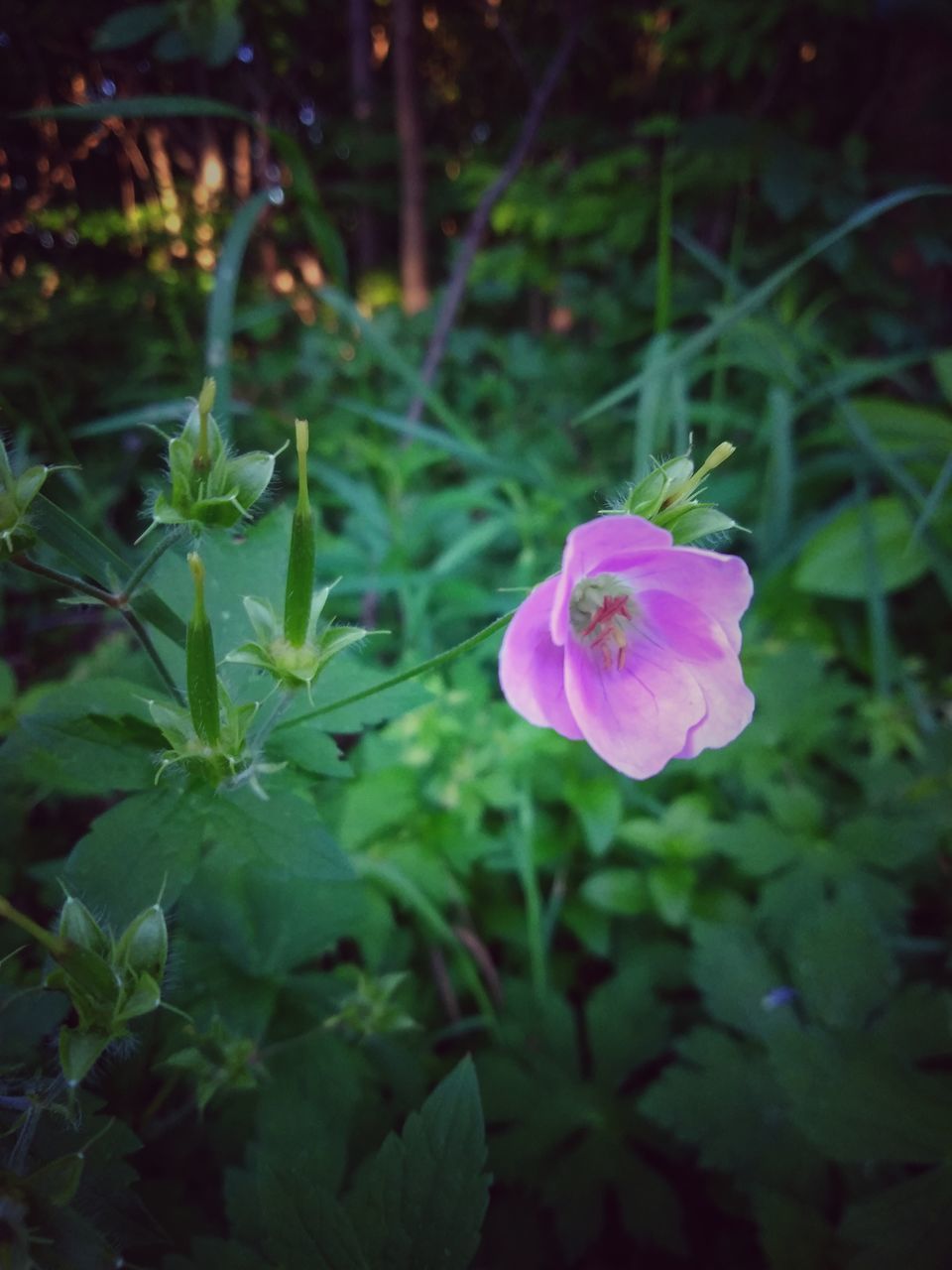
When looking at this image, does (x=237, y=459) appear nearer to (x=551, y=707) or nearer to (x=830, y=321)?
(x=551, y=707)

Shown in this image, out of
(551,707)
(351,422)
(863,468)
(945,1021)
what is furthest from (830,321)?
(551,707)

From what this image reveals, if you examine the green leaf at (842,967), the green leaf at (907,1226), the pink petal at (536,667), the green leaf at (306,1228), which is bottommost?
the green leaf at (842,967)

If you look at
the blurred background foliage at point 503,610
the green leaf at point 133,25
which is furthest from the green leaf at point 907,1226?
the green leaf at point 133,25

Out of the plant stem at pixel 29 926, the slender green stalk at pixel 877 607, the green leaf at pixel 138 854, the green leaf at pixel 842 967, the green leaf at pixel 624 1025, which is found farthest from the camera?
the slender green stalk at pixel 877 607

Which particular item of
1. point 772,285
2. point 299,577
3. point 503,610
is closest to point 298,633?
point 299,577

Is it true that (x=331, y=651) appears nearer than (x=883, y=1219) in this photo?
Yes

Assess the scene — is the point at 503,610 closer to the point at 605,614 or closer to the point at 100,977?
the point at 605,614

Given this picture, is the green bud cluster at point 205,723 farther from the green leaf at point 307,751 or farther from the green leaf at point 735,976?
the green leaf at point 735,976

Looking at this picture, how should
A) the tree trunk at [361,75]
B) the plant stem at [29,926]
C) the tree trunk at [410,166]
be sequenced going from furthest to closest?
the tree trunk at [361,75], the tree trunk at [410,166], the plant stem at [29,926]
